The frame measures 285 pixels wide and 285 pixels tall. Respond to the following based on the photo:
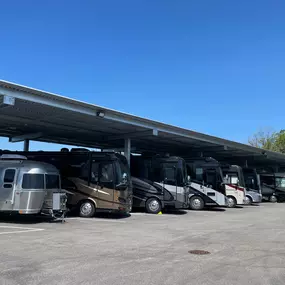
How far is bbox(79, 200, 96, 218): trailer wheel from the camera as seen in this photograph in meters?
16.0

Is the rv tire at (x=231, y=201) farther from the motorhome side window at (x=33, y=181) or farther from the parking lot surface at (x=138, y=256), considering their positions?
the motorhome side window at (x=33, y=181)

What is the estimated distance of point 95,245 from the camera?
8.77m

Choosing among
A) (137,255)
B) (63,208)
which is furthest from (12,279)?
(63,208)

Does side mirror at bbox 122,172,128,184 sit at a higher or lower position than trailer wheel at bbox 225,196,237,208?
higher

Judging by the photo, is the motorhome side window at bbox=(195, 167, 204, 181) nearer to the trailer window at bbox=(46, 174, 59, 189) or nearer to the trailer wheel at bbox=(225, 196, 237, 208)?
the trailer wheel at bbox=(225, 196, 237, 208)

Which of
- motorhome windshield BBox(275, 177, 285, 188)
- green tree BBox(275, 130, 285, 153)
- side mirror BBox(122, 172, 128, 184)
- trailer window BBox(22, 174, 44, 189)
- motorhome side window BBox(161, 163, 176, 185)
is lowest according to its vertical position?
trailer window BBox(22, 174, 44, 189)

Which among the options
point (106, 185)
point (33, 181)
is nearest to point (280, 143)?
point (106, 185)

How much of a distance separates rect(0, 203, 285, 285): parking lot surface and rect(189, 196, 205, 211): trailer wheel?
999 cm

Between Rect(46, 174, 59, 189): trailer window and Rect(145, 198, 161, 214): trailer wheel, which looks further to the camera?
Rect(145, 198, 161, 214): trailer wheel

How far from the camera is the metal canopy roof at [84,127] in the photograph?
14.1 metres

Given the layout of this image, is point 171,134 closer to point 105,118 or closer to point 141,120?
point 141,120

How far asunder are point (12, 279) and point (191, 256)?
3620mm

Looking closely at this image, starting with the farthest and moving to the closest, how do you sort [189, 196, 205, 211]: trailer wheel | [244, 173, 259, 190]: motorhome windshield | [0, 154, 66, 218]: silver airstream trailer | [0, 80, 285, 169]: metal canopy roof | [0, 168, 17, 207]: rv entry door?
1. [244, 173, 259, 190]: motorhome windshield
2. [189, 196, 205, 211]: trailer wheel
3. [0, 80, 285, 169]: metal canopy roof
4. [0, 168, 17, 207]: rv entry door
5. [0, 154, 66, 218]: silver airstream trailer

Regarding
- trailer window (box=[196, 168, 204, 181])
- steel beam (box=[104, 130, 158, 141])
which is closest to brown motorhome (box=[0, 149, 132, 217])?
steel beam (box=[104, 130, 158, 141])
